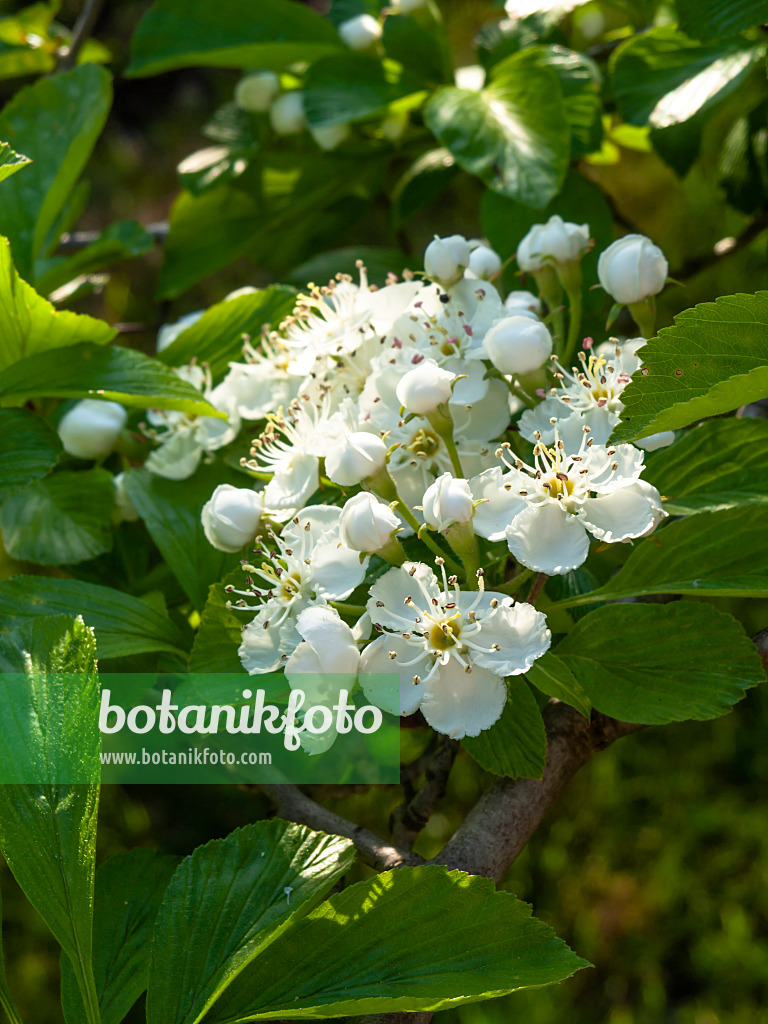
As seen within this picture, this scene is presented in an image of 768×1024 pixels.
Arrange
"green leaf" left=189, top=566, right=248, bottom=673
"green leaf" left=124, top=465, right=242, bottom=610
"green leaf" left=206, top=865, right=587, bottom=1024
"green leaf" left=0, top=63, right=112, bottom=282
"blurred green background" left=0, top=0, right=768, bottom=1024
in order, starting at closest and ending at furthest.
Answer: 1. "green leaf" left=206, top=865, right=587, bottom=1024
2. "green leaf" left=189, top=566, right=248, bottom=673
3. "green leaf" left=124, top=465, right=242, bottom=610
4. "green leaf" left=0, top=63, right=112, bottom=282
5. "blurred green background" left=0, top=0, right=768, bottom=1024

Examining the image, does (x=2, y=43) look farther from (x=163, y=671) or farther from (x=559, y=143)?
(x=163, y=671)

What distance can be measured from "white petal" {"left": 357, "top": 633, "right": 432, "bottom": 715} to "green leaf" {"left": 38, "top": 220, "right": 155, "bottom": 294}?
20.7 inches

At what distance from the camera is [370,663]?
44 centimetres

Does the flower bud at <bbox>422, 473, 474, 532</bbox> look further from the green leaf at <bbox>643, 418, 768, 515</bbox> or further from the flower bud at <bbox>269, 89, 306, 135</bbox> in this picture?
the flower bud at <bbox>269, 89, 306, 135</bbox>

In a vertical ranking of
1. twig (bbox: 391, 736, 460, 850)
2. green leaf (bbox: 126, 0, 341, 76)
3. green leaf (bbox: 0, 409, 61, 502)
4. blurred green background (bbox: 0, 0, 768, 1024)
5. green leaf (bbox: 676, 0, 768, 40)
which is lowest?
blurred green background (bbox: 0, 0, 768, 1024)

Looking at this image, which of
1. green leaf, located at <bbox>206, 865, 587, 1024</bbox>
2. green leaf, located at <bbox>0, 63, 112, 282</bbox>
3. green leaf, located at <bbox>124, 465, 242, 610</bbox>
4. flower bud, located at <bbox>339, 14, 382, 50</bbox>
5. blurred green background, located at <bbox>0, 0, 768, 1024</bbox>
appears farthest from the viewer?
blurred green background, located at <bbox>0, 0, 768, 1024</bbox>

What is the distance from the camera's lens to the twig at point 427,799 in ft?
1.95

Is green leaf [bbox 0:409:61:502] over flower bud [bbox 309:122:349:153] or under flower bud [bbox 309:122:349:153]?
over

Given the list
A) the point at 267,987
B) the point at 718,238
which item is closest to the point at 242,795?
the point at 267,987

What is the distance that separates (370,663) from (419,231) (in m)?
1.50

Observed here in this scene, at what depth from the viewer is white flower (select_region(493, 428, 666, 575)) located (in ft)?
1.48

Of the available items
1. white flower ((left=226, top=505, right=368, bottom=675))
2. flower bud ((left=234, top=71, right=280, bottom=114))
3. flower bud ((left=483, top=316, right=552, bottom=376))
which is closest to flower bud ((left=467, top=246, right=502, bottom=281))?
flower bud ((left=483, top=316, right=552, bottom=376))

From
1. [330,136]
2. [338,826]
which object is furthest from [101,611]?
[330,136]

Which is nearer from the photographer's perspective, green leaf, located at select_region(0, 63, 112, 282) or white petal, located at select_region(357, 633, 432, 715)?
white petal, located at select_region(357, 633, 432, 715)
